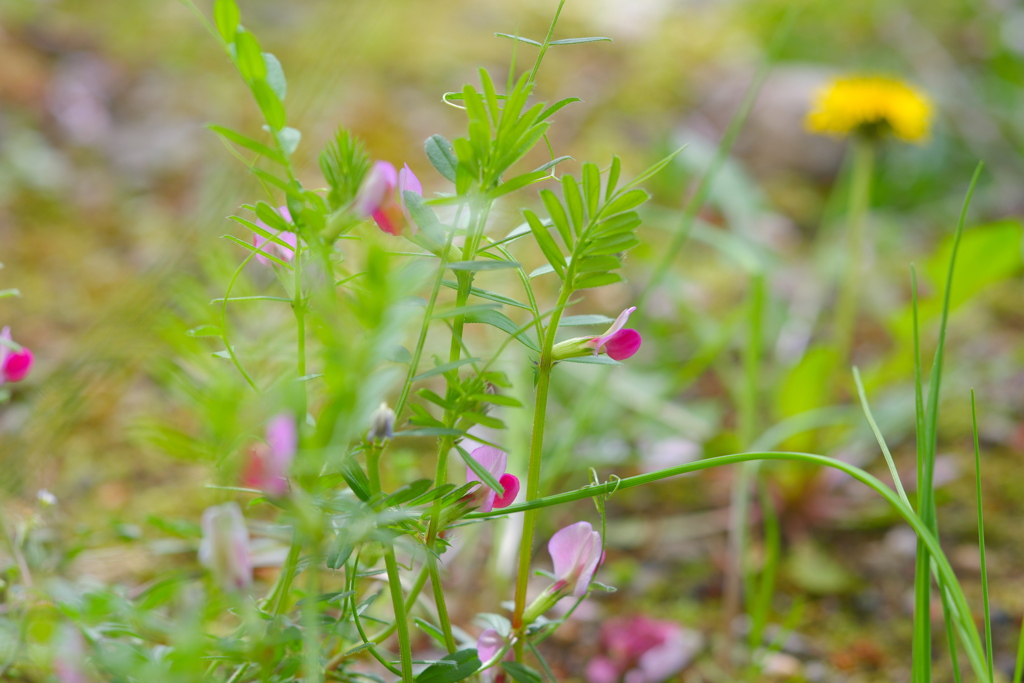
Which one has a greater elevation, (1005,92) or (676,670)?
(1005,92)

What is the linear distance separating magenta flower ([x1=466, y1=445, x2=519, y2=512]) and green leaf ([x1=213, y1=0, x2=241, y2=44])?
0.23 m

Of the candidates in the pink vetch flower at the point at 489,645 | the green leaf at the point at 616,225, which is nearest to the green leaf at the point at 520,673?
the pink vetch flower at the point at 489,645

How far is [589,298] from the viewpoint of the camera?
1.32 metres

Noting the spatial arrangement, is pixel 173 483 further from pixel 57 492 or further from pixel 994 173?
pixel 994 173

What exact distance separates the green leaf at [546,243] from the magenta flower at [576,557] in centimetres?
14

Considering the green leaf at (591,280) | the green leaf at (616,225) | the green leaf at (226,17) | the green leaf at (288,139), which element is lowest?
the green leaf at (591,280)

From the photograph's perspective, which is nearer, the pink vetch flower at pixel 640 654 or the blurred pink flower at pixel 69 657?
the blurred pink flower at pixel 69 657

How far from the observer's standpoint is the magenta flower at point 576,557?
0.40 meters

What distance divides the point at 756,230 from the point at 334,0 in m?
1.31

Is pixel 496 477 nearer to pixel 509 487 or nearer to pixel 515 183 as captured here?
pixel 509 487

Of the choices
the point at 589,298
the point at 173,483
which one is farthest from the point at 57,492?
the point at 589,298

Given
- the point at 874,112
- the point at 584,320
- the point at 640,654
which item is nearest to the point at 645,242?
the point at 874,112

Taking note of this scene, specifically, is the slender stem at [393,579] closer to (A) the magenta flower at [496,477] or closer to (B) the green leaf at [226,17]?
(A) the magenta flower at [496,477]

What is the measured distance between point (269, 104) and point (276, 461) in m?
0.16
